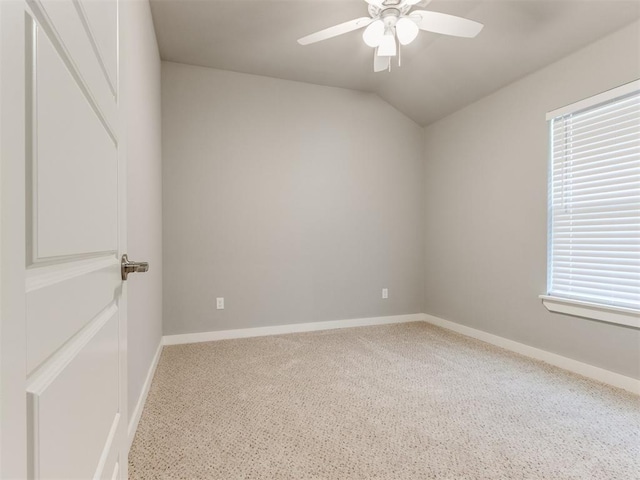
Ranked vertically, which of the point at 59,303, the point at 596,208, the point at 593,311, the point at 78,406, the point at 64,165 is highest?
the point at 596,208

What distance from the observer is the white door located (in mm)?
306

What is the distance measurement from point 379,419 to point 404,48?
2.78m

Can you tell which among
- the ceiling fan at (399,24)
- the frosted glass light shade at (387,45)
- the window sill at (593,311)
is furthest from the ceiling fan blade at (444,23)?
the window sill at (593,311)

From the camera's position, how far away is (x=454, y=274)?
3.48 meters

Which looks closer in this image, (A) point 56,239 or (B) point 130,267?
(A) point 56,239

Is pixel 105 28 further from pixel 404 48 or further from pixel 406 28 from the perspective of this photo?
pixel 404 48

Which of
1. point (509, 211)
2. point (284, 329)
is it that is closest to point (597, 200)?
point (509, 211)

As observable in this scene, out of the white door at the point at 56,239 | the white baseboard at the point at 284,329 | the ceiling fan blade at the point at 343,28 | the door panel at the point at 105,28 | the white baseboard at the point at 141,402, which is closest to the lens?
the white door at the point at 56,239

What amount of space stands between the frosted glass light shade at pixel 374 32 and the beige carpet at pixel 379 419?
6.94ft

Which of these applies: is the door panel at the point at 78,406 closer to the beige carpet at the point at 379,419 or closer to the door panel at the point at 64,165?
the door panel at the point at 64,165

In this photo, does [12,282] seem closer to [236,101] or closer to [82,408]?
[82,408]

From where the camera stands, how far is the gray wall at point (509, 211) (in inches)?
87.0

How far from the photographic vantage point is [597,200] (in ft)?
7.52

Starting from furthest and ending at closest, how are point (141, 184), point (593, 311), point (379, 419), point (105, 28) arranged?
1. point (593, 311)
2. point (141, 184)
3. point (379, 419)
4. point (105, 28)
